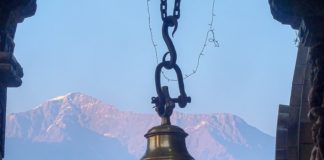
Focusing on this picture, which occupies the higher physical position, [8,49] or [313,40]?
[313,40]

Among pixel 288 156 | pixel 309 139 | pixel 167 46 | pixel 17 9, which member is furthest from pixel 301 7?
pixel 288 156

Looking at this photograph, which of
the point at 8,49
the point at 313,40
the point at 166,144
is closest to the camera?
the point at 166,144

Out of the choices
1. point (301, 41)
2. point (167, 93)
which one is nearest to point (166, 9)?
point (167, 93)

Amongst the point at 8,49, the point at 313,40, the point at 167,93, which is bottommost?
the point at 167,93

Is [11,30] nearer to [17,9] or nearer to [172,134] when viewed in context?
[17,9]

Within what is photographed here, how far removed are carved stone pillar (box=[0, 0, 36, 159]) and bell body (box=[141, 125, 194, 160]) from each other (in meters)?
1.22

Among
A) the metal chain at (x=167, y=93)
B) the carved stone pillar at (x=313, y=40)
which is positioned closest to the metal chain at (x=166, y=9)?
the metal chain at (x=167, y=93)

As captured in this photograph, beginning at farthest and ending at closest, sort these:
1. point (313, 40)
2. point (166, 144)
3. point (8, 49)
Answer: point (8, 49)
point (313, 40)
point (166, 144)

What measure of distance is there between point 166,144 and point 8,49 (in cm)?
157

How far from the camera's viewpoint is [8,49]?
183 inches

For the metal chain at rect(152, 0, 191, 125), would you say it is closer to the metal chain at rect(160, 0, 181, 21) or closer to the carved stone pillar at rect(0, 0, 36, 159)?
the metal chain at rect(160, 0, 181, 21)

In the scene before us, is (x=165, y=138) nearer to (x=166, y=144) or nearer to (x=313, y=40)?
(x=166, y=144)

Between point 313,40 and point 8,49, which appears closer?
point 313,40

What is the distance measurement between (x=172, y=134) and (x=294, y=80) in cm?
467
